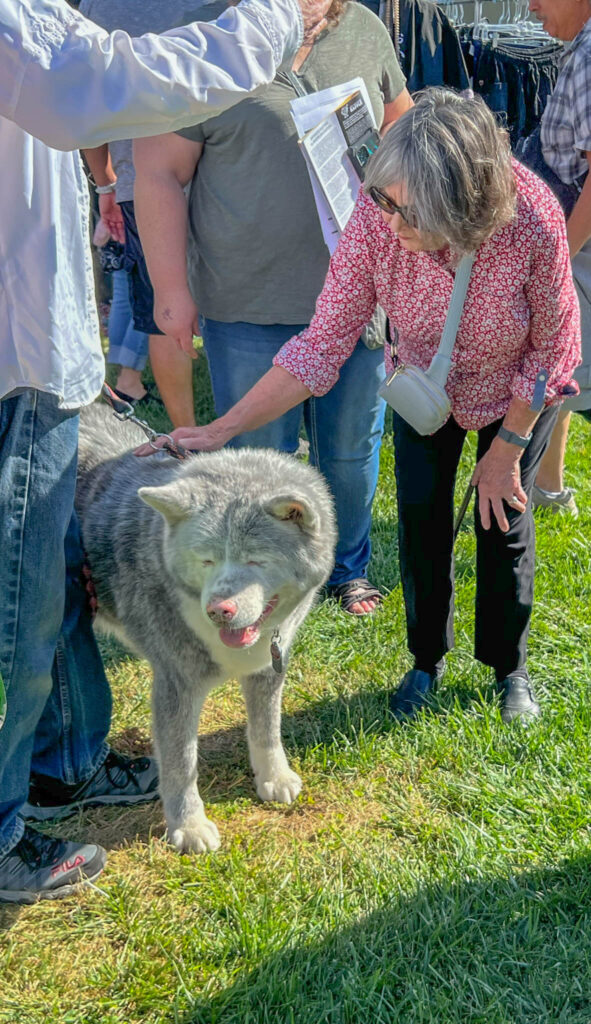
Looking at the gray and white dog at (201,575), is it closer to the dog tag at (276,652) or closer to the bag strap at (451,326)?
the dog tag at (276,652)

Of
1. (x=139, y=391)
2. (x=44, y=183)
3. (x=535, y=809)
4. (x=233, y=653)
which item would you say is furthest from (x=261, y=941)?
(x=139, y=391)

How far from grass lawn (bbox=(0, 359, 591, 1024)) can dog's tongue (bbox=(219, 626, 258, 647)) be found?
69cm

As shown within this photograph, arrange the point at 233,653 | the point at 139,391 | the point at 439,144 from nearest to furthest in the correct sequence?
the point at 439,144 → the point at 233,653 → the point at 139,391

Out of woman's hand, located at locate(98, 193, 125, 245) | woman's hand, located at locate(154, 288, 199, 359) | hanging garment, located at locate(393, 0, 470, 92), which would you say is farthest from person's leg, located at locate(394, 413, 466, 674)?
hanging garment, located at locate(393, 0, 470, 92)

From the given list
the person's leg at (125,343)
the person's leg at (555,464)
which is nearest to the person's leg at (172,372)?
the person's leg at (125,343)

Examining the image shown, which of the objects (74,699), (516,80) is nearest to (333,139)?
(74,699)

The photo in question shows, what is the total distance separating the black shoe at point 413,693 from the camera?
332 cm

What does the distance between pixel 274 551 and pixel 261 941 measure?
0.97m

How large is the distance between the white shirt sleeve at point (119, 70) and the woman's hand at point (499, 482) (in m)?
1.33

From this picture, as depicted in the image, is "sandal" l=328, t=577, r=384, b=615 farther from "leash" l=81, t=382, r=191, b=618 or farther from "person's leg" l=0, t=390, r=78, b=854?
"person's leg" l=0, t=390, r=78, b=854

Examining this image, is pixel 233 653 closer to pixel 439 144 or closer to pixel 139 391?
pixel 439 144

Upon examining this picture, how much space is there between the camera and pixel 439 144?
232 centimetres

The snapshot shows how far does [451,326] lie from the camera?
2572 millimetres

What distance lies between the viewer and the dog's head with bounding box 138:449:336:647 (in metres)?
2.40
